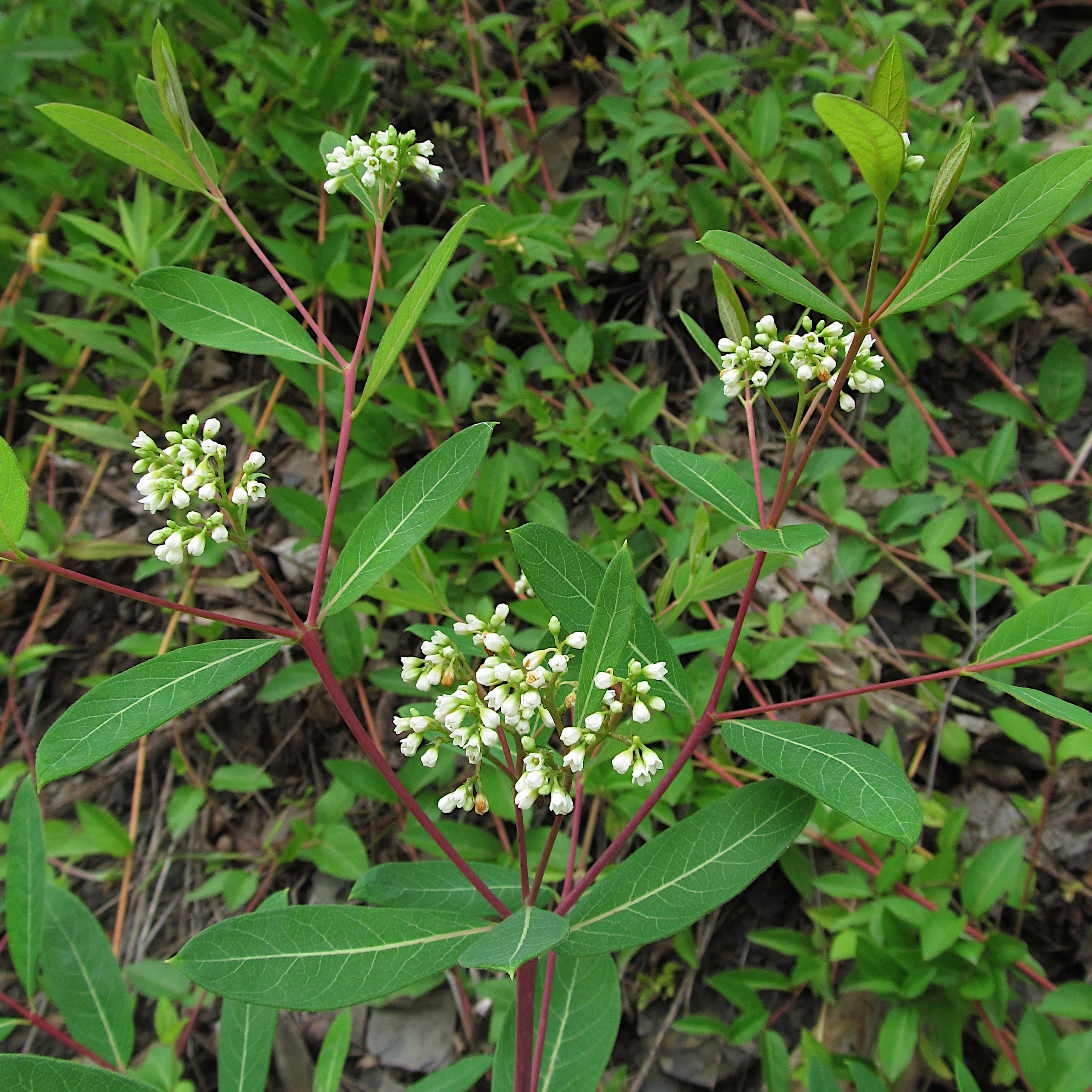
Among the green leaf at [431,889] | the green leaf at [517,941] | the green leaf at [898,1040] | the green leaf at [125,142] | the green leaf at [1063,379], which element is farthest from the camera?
the green leaf at [1063,379]

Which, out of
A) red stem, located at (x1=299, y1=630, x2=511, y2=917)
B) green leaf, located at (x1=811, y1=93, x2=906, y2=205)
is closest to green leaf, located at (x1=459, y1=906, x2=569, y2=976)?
red stem, located at (x1=299, y1=630, x2=511, y2=917)

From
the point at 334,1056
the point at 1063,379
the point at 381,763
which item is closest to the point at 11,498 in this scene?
the point at 381,763

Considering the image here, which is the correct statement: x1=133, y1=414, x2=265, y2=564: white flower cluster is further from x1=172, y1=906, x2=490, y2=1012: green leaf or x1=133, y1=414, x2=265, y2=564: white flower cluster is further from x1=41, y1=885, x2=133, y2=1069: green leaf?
x1=41, y1=885, x2=133, y2=1069: green leaf

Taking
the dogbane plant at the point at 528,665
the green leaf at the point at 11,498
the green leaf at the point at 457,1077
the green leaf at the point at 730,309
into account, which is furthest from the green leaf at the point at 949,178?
the green leaf at the point at 457,1077

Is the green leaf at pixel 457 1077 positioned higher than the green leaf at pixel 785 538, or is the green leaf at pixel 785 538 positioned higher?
the green leaf at pixel 785 538

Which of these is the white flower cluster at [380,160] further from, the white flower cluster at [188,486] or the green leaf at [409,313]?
the white flower cluster at [188,486]

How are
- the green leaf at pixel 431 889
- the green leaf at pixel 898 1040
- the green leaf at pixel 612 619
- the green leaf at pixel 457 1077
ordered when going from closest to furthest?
the green leaf at pixel 612 619 < the green leaf at pixel 431 889 < the green leaf at pixel 457 1077 < the green leaf at pixel 898 1040
